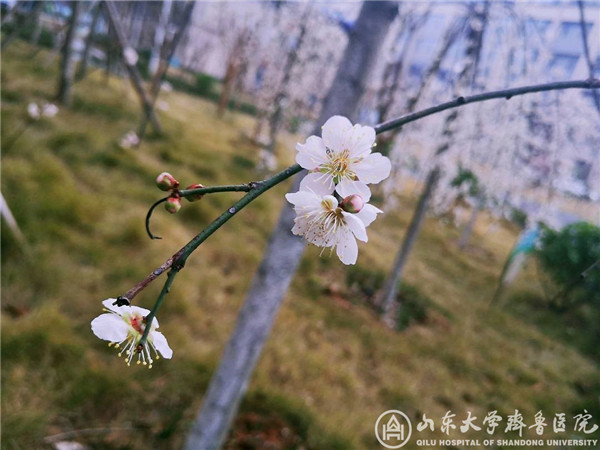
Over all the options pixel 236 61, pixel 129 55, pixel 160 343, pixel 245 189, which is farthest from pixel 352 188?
pixel 236 61

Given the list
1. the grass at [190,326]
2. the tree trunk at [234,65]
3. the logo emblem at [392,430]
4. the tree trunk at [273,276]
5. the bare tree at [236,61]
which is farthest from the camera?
the tree trunk at [234,65]

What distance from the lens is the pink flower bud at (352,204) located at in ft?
1.53

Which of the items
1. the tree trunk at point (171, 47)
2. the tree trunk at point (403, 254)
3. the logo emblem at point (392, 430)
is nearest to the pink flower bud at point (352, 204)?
A: the tree trunk at point (171, 47)

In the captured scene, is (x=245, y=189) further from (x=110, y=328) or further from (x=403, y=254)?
(x=403, y=254)

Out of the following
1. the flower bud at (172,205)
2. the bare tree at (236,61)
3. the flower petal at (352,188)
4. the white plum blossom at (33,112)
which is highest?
the bare tree at (236,61)

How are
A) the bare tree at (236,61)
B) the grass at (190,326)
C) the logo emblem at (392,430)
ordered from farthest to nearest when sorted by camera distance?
1. the bare tree at (236,61)
2. the logo emblem at (392,430)
3. the grass at (190,326)

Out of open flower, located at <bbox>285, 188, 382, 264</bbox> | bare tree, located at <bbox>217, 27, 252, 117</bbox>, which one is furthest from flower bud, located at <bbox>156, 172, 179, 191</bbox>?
bare tree, located at <bbox>217, 27, 252, 117</bbox>

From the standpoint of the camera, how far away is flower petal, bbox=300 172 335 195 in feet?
1.75

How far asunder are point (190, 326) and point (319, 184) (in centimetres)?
260

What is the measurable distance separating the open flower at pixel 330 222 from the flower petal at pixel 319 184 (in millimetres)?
11

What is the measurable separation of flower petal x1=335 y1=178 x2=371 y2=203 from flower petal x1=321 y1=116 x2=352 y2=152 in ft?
0.16

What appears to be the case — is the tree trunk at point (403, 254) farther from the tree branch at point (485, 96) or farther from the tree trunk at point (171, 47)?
the tree branch at point (485, 96)

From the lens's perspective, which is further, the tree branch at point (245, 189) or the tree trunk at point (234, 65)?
the tree trunk at point (234, 65)

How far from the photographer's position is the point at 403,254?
429 centimetres
